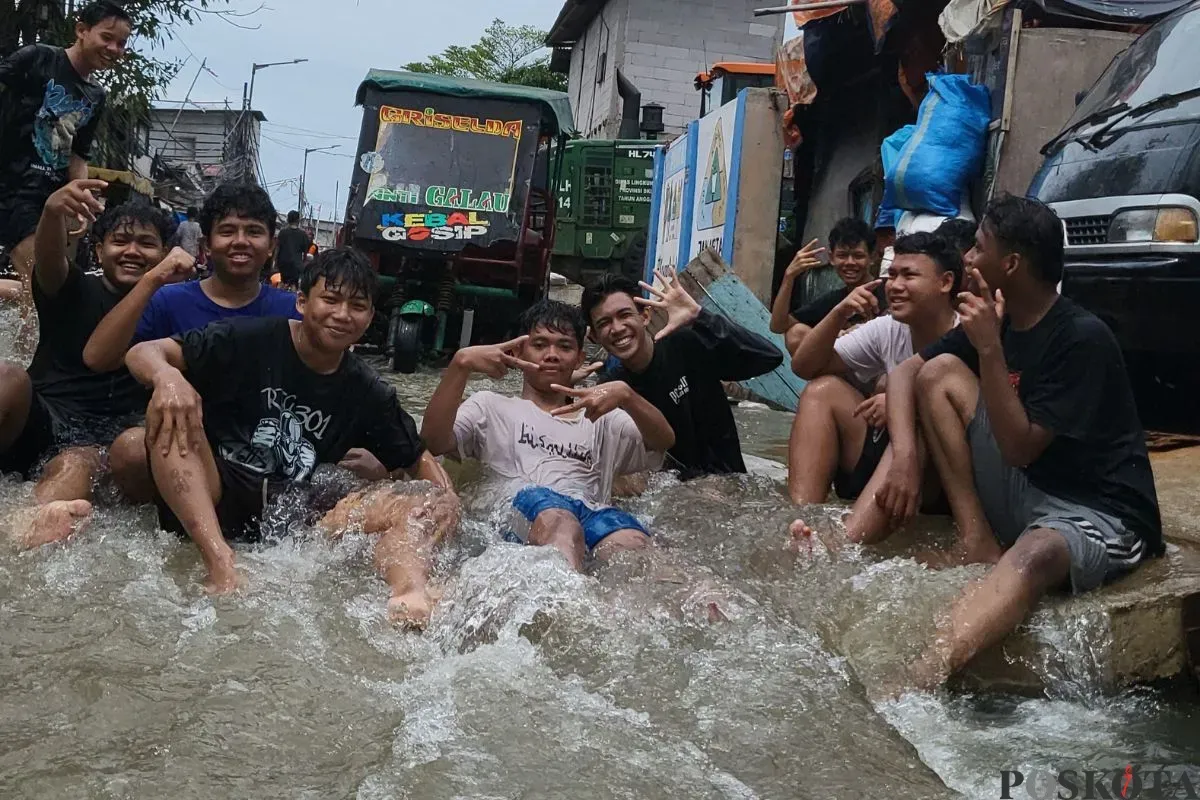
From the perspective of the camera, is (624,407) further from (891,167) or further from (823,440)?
(891,167)

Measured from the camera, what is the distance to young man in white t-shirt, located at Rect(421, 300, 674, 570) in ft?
13.3

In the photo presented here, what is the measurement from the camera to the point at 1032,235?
3496mm

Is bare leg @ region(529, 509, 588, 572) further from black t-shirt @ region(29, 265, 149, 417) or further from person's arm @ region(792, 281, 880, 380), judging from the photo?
black t-shirt @ region(29, 265, 149, 417)

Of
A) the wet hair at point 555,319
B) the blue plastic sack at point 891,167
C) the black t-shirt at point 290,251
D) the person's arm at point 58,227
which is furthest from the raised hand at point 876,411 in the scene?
the black t-shirt at point 290,251

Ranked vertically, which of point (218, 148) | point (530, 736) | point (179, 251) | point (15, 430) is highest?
point (218, 148)

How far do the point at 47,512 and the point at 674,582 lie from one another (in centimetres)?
194

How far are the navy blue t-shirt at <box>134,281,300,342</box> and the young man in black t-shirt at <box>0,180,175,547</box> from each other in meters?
0.27

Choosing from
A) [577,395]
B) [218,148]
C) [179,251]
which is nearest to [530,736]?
[577,395]

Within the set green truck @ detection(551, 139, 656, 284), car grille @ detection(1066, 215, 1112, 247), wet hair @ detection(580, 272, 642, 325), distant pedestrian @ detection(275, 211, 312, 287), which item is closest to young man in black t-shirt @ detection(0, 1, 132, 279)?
wet hair @ detection(580, 272, 642, 325)

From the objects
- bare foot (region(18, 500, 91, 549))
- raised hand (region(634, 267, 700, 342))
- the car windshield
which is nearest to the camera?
bare foot (region(18, 500, 91, 549))

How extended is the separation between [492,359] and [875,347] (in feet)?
5.20

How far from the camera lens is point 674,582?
11.8ft

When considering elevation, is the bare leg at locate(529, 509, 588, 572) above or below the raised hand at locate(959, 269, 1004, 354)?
below

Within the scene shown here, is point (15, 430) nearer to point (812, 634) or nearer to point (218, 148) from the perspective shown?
point (812, 634)
